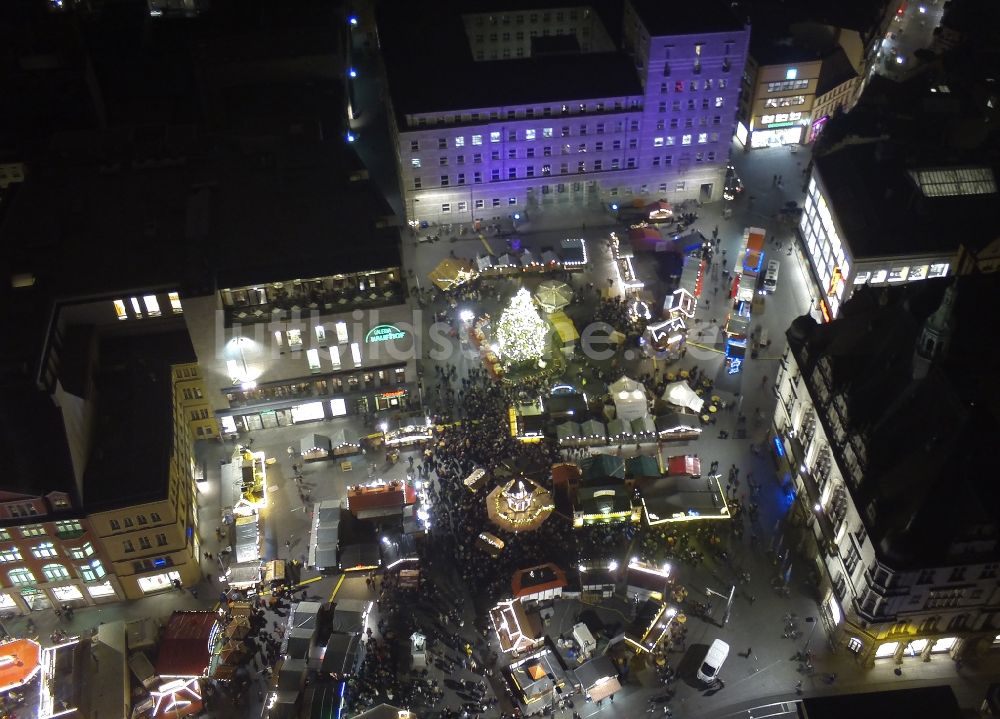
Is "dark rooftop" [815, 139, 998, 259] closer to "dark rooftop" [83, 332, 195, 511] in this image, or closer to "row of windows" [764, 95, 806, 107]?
"row of windows" [764, 95, 806, 107]

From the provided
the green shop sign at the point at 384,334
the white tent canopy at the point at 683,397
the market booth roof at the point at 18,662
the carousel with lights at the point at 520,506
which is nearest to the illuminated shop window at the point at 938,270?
the white tent canopy at the point at 683,397

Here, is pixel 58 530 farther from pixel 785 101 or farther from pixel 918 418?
pixel 785 101

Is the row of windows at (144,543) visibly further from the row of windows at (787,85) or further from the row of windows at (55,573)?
the row of windows at (787,85)

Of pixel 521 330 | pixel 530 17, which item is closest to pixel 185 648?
pixel 521 330

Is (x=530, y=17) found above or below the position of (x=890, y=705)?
above

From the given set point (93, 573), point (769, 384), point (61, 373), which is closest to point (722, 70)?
point (769, 384)

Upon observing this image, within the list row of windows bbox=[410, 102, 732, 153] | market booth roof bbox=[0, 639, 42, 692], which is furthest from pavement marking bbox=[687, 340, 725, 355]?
market booth roof bbox=[0, 639, 42, 692]
